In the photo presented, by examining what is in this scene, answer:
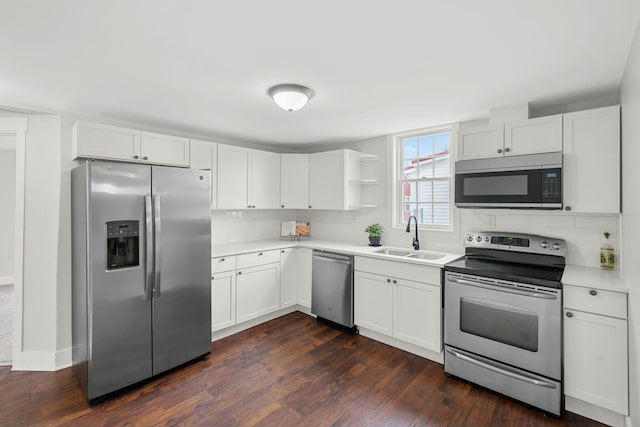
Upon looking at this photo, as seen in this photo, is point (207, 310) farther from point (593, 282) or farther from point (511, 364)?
point (593, 282)

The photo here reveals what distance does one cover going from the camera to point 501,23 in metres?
1.52

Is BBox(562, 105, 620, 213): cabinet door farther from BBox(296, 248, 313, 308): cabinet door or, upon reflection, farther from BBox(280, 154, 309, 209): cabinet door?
BBox(280, 154, 309, 209): cabinet door

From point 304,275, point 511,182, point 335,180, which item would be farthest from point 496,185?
point 304,275

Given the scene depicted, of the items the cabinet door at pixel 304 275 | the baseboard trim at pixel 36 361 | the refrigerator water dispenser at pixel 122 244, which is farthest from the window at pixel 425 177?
the baseboard trim at pixel 36 361

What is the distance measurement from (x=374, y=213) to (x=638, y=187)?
8.77 feet

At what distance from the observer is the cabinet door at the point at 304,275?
3.96 meters

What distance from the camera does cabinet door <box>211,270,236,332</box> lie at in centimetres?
326

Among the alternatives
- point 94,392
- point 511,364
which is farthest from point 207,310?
point 511,364

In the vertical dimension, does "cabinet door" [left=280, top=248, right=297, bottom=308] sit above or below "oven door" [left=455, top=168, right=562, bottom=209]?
below

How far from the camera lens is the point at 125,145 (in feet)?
9.75

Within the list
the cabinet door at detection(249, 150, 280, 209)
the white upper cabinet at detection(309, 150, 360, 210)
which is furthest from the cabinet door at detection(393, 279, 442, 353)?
the cabinet door at detection(249, 150, 280, 209)

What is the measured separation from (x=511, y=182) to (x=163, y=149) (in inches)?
130

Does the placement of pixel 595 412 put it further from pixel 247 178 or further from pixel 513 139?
pixel 247 178

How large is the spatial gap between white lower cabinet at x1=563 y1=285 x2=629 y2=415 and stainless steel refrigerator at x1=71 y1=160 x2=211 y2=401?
2880mm
